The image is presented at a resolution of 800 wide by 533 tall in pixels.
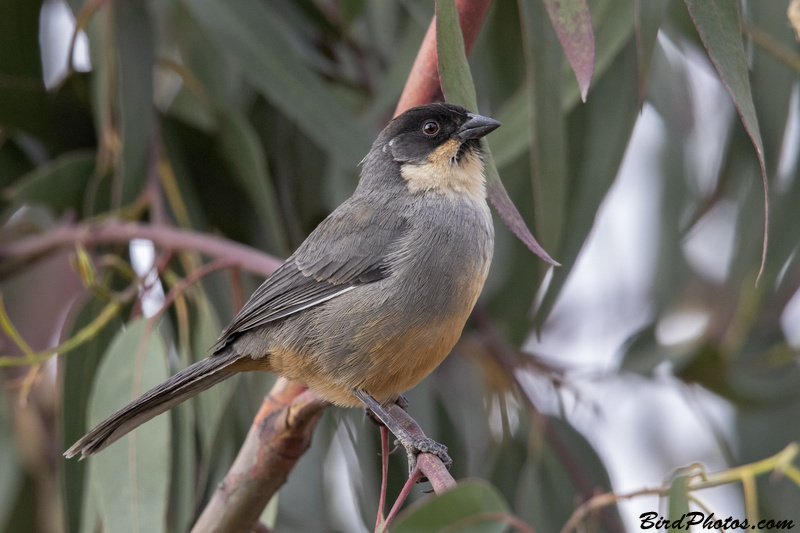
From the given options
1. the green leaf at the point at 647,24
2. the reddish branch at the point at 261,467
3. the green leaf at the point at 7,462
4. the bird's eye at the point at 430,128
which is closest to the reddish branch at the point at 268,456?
the reddish branch at the point at 261,467

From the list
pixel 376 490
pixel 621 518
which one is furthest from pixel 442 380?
pixel 621 518

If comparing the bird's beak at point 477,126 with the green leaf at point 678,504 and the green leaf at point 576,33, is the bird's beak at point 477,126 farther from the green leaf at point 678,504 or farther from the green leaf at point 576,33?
the green leaf at point 678,504

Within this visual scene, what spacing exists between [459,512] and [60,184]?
257 cm

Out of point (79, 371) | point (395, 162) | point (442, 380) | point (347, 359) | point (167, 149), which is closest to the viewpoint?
point (347, 359)

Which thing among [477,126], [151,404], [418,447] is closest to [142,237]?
[151,404]

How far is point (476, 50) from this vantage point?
12.2ft

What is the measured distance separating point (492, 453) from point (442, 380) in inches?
16.5

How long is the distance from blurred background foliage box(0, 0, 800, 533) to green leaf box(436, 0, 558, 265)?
0.78 m

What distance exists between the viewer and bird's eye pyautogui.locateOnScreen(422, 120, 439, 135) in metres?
2.88

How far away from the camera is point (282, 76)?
3.20m

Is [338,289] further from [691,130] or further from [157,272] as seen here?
[691,130]

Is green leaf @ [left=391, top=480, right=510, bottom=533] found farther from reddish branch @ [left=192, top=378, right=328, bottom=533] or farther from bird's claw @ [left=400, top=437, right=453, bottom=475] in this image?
reddish branch @ [left=192, top=378, right=328, bottom=533]

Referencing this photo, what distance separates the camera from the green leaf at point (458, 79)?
84.0 inches

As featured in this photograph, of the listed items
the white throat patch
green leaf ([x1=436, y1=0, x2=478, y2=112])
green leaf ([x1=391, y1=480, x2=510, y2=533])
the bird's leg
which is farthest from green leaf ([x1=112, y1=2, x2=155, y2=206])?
green leaf ([x1=391, y1=480, x2=510, y2=533])
